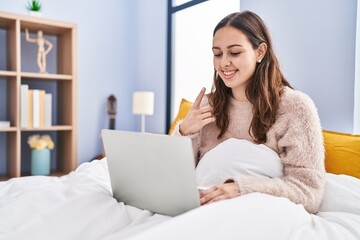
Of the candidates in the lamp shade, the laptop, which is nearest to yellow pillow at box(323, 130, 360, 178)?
the laptop

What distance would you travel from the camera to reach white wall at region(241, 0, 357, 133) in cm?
169

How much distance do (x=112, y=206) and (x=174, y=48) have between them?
7.76 ft

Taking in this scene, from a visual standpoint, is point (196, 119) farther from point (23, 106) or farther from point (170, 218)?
point (23, 106)

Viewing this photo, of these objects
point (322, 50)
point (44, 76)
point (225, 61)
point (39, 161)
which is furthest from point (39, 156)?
point (322, 50)

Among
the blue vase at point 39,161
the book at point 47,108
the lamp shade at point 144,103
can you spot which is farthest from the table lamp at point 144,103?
the blue vase at point 39,161

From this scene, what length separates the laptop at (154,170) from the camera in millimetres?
788

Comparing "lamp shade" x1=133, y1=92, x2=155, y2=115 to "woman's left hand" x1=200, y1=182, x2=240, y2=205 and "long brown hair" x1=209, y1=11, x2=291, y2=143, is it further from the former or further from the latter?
"woman's left hand" x1=200, y1=182, x2=240, y2=205

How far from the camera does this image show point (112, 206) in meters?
0.95

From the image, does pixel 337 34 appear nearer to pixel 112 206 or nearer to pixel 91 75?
pixel 112 206

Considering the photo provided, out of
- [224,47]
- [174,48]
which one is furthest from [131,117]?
[224,47]

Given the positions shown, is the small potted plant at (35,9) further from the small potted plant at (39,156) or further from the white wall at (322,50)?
the white wall at (322,50)

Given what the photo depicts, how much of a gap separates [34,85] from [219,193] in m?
2.37

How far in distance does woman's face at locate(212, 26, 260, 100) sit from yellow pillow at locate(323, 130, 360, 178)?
0.42 meters

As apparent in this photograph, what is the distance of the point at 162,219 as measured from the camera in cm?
84
